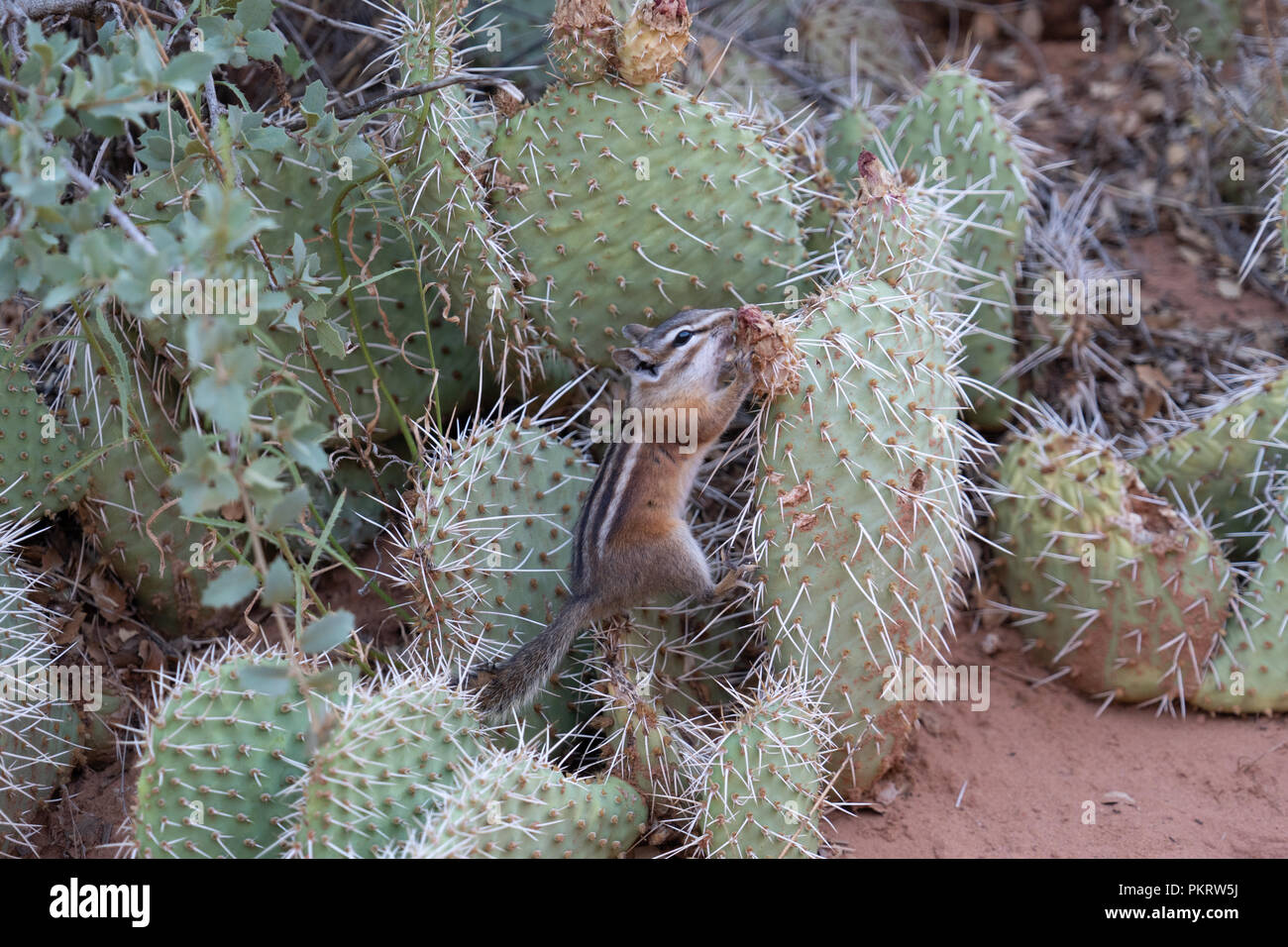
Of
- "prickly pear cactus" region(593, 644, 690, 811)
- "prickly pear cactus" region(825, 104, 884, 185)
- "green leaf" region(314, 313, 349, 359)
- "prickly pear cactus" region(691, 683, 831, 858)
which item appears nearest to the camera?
"prickly pear cactus" region(691, 683, 831, 858)

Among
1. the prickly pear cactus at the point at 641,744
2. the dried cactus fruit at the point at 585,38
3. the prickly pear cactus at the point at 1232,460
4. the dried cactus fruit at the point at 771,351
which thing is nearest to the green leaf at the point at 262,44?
the dried cactus fruit at the point at 585,38

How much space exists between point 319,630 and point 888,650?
178cm

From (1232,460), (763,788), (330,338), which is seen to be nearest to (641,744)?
(763,788)

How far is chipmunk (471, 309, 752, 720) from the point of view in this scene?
11.1 ft

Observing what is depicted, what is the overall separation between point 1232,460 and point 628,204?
249cm

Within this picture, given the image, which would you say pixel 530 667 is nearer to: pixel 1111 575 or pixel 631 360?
pixel 631 360

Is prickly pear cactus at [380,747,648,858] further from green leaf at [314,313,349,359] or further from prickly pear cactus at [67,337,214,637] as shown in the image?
prickly pear cactus at [67,337,214,637]

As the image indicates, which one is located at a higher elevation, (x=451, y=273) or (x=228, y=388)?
(x=228, y=388)

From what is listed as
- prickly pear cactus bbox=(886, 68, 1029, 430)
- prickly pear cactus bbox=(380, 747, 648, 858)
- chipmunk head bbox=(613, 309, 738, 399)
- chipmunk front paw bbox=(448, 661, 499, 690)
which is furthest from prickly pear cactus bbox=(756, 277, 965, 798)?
prickly pear cactus bbox=(886, 68, 1029, 430)

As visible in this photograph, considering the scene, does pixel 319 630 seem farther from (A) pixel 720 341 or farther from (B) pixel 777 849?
(A) pixel 720 341

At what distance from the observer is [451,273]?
150 inches

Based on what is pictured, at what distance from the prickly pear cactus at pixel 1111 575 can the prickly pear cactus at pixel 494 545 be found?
5.66 feet

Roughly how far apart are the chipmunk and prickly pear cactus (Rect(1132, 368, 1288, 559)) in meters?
1.89
